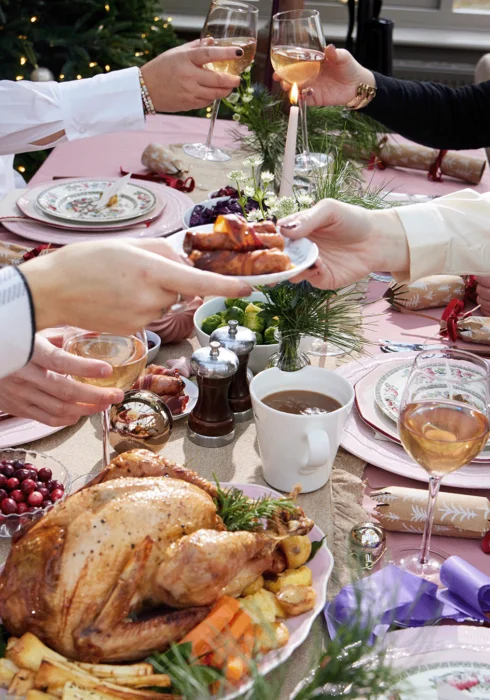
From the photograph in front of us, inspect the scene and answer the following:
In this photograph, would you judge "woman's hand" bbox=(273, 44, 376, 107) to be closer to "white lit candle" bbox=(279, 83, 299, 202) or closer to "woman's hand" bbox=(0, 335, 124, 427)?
"white lit candle" bbox=(279, 83, 299, 202)

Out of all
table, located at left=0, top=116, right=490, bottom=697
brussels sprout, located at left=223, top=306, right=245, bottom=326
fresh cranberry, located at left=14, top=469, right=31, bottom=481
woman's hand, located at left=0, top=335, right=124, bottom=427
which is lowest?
A: table, located at left=0, top=116, right=490, bottom=697

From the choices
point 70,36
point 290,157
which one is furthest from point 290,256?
point 70,36

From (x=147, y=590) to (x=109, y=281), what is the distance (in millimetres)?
346

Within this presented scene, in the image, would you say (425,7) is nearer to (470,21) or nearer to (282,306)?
(470,21)

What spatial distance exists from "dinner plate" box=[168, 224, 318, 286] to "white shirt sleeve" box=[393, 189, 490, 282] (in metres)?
0.38

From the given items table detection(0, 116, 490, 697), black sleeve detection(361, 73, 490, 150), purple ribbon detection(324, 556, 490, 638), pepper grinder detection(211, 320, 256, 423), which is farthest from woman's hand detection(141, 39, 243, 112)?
purple ribbon detection(324, 556, 490, 638)

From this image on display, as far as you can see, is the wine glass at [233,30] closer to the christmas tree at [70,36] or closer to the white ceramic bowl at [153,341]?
the white ceramic bowl at [153,341]

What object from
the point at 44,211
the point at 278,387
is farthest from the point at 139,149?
the point at 278,387

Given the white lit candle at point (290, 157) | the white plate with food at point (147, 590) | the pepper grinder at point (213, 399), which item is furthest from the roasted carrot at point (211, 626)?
the white lit candle at point (290, 157)

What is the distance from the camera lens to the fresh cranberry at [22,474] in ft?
3.54

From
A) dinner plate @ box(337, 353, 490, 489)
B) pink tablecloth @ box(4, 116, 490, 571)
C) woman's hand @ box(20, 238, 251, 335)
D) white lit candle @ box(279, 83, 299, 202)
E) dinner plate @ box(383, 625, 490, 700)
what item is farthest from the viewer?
pink tablecloth @ box(4, 116, 490, 571)

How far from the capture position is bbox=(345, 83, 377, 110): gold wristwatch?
224cm

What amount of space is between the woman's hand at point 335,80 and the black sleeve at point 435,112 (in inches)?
8.1

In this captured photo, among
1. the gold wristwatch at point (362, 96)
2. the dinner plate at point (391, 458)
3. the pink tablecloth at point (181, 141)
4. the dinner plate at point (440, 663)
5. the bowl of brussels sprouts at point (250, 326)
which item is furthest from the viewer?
the gold wristwatch at point (362, 96)
